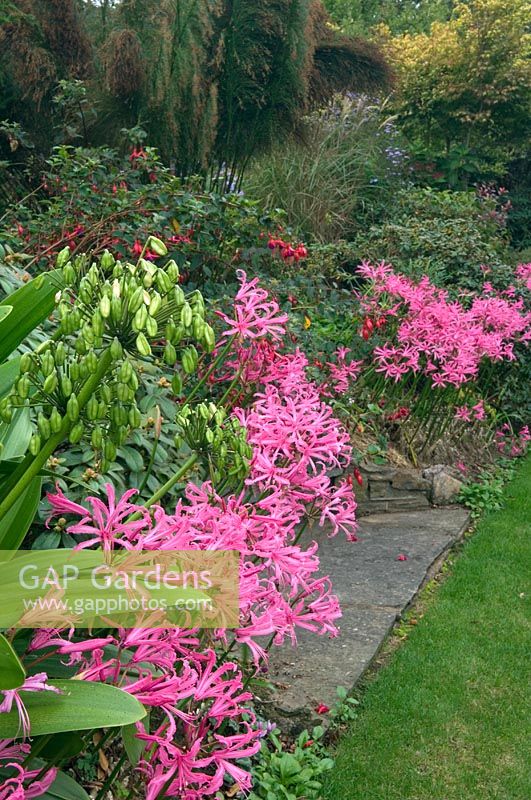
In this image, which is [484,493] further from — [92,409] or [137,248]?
[92,409]

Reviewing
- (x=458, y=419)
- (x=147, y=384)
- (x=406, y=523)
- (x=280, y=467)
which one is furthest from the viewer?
(x=458, y=419)

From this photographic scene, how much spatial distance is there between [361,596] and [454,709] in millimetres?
752

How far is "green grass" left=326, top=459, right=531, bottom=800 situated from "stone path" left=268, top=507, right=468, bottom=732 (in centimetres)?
13

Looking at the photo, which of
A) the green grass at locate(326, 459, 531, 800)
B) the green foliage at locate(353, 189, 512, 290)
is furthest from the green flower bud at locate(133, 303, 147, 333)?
the green foliage at locate(353, 189, 512, 290)

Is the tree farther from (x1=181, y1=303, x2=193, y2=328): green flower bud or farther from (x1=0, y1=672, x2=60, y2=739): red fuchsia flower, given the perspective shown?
(x1=0, y1=672, x2=60, y2=739): red fuchsia flower

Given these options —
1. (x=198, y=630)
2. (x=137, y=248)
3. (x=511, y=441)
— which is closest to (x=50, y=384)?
(x=198, y=630)

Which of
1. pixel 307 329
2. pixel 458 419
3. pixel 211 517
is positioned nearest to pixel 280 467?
pixel 211 517

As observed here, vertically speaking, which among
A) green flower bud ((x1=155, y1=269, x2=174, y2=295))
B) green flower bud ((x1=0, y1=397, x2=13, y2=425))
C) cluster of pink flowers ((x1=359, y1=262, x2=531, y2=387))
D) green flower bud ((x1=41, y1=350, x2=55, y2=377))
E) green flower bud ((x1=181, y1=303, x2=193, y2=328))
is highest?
green flower bud ((x1=155, y1=269, x2=174, y2=295))

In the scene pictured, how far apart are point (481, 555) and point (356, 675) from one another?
5.45ft

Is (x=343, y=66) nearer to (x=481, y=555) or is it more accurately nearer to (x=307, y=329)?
(x=307, y=329)

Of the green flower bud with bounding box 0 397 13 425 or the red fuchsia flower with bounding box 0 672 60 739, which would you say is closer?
the red fuchsia flower with bounding box 0 672 60 739

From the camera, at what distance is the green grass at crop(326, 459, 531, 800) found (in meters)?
2.44

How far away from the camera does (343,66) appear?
26.1 ft

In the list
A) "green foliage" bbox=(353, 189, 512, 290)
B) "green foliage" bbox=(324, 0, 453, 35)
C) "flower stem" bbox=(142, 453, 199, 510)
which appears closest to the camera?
"flower stem" bbox=(142, 453, 199, 510)
